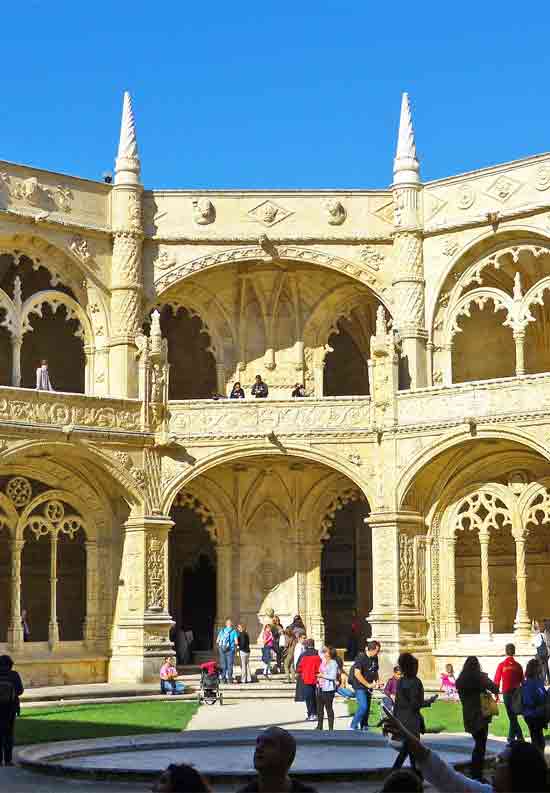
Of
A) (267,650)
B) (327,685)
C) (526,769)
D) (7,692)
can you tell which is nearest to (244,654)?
(267,650)

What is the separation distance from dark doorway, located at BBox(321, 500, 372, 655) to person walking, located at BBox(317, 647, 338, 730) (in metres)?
17.0

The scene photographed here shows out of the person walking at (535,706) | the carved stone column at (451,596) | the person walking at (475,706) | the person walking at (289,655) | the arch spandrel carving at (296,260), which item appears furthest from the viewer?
the arch spandrel carving at (296,260)

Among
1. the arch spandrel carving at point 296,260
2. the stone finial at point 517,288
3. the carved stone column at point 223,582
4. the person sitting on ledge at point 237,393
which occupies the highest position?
the arch spandrel carving at point 296,260

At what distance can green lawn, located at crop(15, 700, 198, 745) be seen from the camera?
2164cm

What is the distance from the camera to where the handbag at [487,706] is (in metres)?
14.9

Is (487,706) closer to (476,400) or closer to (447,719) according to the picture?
(447,719)

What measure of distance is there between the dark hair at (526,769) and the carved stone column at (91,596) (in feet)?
89.4

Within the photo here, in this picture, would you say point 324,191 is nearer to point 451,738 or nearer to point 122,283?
point 122,283

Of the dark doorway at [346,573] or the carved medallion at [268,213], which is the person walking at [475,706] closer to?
the carved medallion at [268,213]

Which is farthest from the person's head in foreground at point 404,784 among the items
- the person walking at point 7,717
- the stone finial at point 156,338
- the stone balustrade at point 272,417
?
the stone finial at point 156,338

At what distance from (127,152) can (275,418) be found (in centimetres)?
758

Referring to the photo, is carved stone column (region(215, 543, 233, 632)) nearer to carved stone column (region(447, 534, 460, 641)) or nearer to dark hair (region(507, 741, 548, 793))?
carved stone column (region(447, 534, 460, 641))

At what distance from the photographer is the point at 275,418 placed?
106ft

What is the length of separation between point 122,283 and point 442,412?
8338mm
